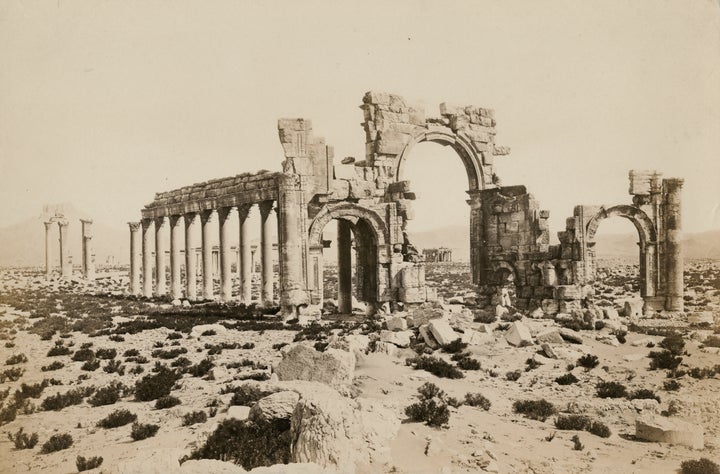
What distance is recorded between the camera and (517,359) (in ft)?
47.5

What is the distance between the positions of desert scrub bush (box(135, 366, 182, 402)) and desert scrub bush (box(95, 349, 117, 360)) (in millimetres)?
3020

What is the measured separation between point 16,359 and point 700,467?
15888 mm

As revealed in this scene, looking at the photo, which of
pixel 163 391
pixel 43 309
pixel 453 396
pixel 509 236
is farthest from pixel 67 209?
pixel 453 396

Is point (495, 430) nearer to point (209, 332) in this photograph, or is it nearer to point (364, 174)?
point (209, 332)

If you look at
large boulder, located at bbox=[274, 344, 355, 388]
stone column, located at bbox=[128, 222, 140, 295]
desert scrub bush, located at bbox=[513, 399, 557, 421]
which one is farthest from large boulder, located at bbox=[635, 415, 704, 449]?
stone column, located at bbox=[128, 222, 140, 295]

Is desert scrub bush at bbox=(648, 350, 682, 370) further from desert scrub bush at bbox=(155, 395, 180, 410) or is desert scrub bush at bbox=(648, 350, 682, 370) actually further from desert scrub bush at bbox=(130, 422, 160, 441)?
desert scrub bush at bbox=(130, 422, 160, 441)

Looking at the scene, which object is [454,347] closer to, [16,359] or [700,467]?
[700,467]

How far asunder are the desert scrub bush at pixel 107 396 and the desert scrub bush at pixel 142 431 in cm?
237

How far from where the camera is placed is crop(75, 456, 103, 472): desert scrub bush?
765cm

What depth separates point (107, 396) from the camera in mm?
11312

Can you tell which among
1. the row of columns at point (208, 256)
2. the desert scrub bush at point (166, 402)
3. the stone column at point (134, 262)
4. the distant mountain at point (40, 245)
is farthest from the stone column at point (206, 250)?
the distant mountain at point (40, 245)

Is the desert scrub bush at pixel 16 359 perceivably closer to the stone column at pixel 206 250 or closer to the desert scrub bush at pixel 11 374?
the desert scrub bush at pixel 11 374

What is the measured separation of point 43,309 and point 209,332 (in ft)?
41.4

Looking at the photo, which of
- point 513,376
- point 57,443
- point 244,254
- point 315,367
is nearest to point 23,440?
point 57,443
